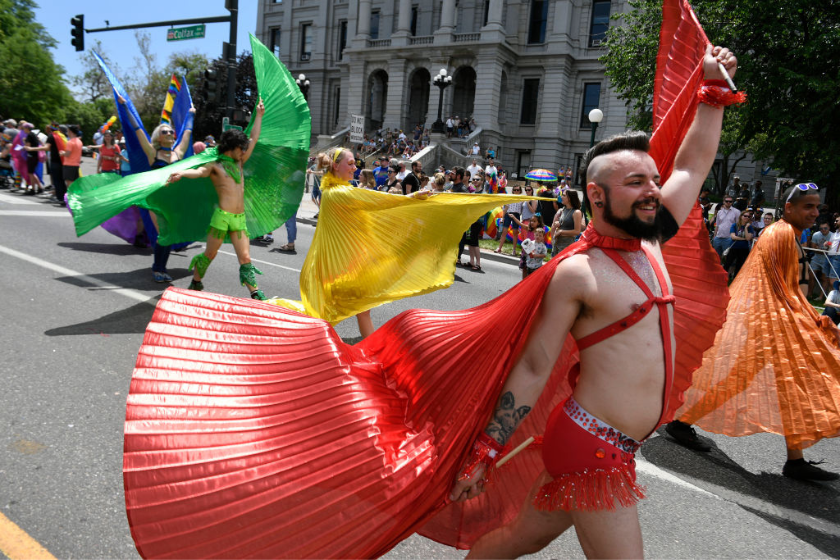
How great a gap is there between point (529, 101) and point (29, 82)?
1230 inches

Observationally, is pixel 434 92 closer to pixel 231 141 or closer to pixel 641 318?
pixel 231 141

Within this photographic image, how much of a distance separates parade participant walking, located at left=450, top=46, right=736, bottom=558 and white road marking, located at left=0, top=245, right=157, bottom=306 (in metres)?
5.83

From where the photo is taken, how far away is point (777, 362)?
393cm

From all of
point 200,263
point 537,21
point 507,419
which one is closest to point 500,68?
point 537,21

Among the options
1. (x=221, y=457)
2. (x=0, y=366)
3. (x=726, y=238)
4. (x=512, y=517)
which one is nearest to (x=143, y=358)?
(x=221, y=457)

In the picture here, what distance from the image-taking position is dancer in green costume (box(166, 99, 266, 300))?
641cm

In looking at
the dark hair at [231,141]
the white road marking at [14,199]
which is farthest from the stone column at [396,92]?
the dark hair at [231,141]

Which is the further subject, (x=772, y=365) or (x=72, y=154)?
(x=72, y=154)

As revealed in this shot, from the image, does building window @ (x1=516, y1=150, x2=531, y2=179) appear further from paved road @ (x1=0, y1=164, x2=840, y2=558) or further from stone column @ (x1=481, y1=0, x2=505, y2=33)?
paved road @ (x1=0, y1=164, x2=840, y2=558)

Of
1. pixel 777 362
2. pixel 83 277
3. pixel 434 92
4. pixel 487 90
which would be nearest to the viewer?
pixel 777 362

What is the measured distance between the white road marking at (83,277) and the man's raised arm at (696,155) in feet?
19.6

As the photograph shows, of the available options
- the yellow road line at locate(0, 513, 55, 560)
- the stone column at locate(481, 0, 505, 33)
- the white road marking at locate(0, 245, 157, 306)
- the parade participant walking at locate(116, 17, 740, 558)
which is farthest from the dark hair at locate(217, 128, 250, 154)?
the stone column at locate(481, 0, 505, 33)

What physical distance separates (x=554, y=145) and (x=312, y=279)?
37535 mm

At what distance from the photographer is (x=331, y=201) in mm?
5637
